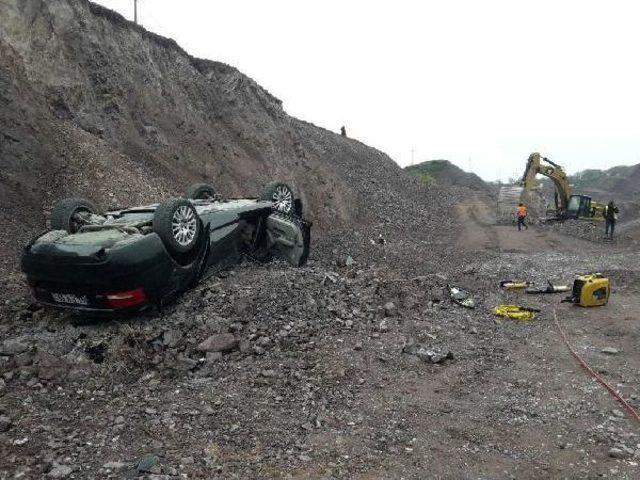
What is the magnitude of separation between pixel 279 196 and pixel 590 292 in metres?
6.68

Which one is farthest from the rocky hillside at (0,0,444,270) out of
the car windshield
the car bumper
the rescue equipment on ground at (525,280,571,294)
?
the rescue equipment on ground at (525,280,571,294)

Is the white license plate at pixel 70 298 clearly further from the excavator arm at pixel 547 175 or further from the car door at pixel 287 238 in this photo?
the excavator arm at pixel 547 175

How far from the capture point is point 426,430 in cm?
561

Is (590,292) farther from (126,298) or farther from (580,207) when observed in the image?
(580,207)

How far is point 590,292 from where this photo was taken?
34.6 ft

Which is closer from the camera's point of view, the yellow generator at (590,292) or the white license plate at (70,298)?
the white license plate at (70,298)

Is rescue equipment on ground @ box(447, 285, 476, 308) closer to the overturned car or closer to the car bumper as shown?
the overturned car

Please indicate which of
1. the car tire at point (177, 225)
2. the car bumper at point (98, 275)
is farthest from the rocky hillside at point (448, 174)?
the car bumper at point (98, 275)

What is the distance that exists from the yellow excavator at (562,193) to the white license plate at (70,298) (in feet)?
79.7

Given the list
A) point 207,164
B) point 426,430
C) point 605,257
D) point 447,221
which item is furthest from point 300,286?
point 447,221

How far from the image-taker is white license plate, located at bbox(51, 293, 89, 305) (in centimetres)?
674

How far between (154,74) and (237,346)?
1429 cm

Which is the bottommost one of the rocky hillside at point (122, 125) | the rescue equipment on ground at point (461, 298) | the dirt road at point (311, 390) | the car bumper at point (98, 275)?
the dirt road at point (311, 390)

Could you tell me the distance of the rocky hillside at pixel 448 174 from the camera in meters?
59.1
